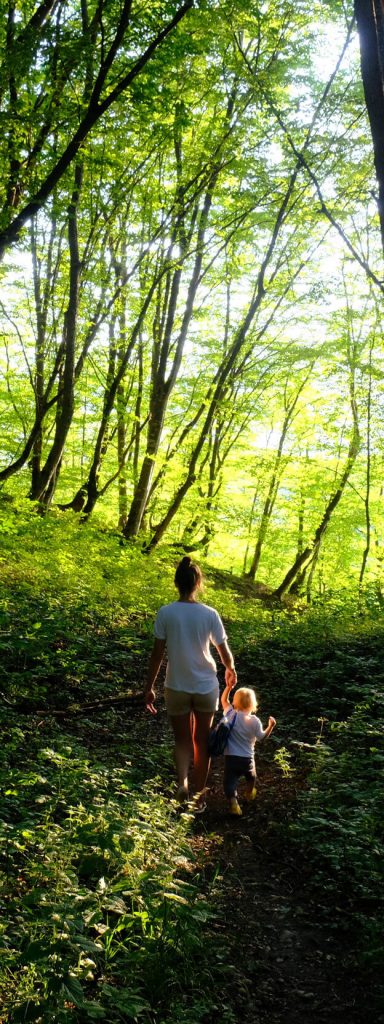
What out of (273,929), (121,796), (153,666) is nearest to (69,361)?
(153,666)

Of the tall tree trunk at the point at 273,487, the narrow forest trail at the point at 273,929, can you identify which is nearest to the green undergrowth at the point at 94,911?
the narrow forest trail at the point at 273,929

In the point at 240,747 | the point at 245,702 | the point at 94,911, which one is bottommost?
the point at 94,911

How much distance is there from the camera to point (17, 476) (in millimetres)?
15227

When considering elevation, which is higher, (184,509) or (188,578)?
(184,509)

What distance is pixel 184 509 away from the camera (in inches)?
715

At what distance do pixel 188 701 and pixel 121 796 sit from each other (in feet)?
2.72

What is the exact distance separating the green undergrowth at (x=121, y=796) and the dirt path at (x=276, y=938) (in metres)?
0.12

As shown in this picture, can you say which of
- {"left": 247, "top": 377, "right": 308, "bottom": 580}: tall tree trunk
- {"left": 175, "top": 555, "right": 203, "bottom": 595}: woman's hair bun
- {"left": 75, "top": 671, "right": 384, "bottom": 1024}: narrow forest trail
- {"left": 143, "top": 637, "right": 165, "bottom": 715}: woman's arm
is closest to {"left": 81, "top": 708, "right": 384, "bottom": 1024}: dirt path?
{"left": 75, "top": 671, "right": 384, "bottom": 1024}: narrow forest trail

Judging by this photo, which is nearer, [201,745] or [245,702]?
[201,745]

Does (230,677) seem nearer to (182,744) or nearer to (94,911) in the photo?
(182,744)

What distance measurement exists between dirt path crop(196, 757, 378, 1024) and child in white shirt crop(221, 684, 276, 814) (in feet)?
0.77

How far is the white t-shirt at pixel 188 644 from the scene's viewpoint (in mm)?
4914

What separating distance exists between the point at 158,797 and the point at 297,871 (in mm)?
1034

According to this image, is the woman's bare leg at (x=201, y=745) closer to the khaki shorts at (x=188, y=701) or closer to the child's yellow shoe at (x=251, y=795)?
the khaki shorts at (x=188, y=701)
